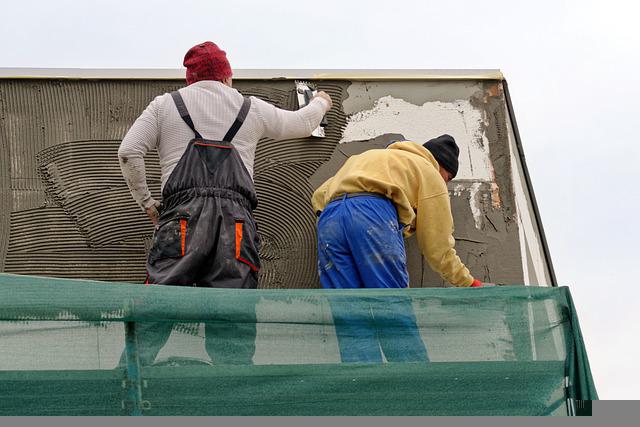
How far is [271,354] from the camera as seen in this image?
4.26 meters

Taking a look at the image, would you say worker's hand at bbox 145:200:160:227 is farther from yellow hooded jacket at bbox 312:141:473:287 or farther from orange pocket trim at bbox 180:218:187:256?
yellow hooded jacket at bbox 312:141:473:287

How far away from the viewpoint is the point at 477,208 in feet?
22.8

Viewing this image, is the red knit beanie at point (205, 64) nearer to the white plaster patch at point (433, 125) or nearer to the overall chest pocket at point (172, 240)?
the overall chest pocket at point (172, 240)

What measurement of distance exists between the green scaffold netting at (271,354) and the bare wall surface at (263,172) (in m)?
2.28

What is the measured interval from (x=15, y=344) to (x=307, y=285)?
107 inches

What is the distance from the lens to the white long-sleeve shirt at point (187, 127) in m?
5.44

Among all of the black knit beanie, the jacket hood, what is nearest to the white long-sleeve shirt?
the jacket hood

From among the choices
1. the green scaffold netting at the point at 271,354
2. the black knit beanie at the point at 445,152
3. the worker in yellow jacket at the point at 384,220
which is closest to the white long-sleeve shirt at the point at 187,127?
the worker in yellow jacket at the point at 384,220

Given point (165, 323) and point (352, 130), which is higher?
point (352, 130)

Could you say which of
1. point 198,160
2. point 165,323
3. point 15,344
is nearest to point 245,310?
point 165,323

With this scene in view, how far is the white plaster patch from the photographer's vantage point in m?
7.03

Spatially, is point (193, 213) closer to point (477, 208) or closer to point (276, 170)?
point (276, 170)

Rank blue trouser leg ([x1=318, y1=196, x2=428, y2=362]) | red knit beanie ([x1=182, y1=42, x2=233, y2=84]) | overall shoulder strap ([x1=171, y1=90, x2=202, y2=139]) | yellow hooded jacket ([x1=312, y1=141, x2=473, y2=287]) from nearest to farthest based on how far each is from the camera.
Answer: overall shoulder strap ([x1=171, y1=90, x2=202, y2=139]), red knit beanie ([x1=182, y1=42, x2=233, y2=84]), blue trouser leg ([x1=318, y1=196, x2=428, y2=362]), yellow hooded jacket ([x1=312, y1=141, x2=473, y2=287])

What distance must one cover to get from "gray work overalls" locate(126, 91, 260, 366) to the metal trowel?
1.53 metres
